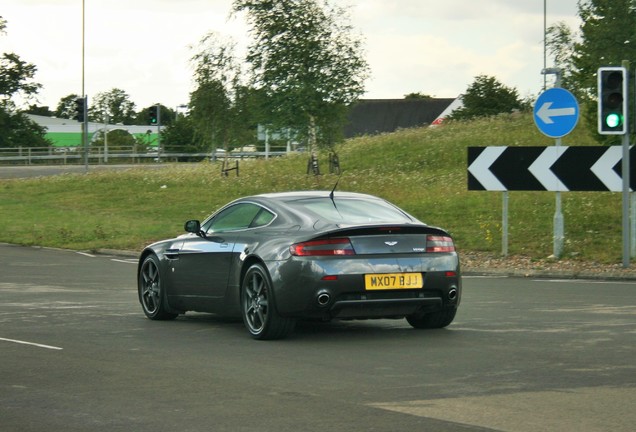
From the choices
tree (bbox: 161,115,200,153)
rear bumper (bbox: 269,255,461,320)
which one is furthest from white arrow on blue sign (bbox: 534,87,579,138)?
tree (bbox: 161,115,200,153)

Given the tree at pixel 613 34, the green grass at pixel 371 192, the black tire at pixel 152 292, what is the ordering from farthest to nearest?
the tree at pixel 613 34 → the green grass at pixel 371 192 → the black tire at pixel 152 292

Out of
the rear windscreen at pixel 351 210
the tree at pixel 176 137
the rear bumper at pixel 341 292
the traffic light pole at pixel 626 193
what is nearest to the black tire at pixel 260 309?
the rear bumper at pixel 341 292

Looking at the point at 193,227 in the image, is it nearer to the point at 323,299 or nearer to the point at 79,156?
the point at 323,299

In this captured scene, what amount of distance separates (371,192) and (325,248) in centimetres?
2718

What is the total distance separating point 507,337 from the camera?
11.8 metres

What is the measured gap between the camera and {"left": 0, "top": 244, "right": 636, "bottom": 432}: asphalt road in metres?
7.82

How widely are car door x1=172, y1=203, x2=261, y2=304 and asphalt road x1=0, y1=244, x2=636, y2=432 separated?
1.36 feet

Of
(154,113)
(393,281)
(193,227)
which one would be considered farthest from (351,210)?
(154,113)

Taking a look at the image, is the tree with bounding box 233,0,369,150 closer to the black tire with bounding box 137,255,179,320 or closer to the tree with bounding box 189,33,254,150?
the tree with bounding box 189,33,254,150

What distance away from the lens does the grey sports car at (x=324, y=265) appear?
11.5 meters

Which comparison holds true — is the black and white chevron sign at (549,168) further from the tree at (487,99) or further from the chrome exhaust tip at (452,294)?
the tree at (487,99)

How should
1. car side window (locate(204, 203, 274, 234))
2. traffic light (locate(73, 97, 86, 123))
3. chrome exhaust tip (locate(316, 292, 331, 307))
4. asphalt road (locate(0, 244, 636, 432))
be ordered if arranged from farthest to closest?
1. traffic light (locate(73, 97, 86, 123))
2. car side window (locate(204, 203, 274, 234))
3. chrome exhaust tip (locate(316, 292, 331, 307))
4. asphalt road (locate(0, 244, 636, 432))

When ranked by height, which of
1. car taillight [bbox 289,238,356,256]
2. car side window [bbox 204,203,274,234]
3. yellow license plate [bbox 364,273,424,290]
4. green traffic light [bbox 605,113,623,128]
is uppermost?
green traffic light [bbox 605,113,623,128]

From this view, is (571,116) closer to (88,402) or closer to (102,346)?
(102,346)
